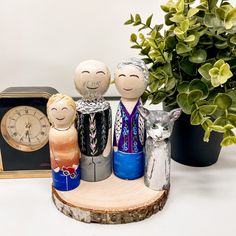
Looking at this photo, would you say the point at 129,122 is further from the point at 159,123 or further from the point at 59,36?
the point at 59,36

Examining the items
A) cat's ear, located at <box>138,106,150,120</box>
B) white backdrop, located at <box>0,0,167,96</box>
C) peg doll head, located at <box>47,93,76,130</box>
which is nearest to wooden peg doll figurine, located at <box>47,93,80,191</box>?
peg doll head, located at <box>47,93,76,130</box>

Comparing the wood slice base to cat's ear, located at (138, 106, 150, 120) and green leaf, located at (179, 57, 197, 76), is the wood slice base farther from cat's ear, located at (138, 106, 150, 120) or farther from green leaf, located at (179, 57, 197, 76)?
green leaf, located at (179, 57, 197, 76)

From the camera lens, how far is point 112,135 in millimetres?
677

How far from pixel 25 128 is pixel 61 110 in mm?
153

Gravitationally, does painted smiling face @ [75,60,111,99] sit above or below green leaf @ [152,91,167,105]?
above

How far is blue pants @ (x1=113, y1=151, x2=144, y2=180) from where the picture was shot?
64 cm

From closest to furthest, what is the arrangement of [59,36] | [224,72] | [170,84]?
[224,72], [170,84], [59,36]

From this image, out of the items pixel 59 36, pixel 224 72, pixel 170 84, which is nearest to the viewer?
pixel 224 72

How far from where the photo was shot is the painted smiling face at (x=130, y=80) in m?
0.57

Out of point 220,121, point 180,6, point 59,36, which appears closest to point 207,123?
point 220,121

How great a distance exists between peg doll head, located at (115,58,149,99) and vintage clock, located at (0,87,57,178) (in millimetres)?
155

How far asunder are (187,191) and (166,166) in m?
0.10

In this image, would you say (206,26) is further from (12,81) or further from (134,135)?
(12,81)

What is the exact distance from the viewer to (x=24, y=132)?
680mm
